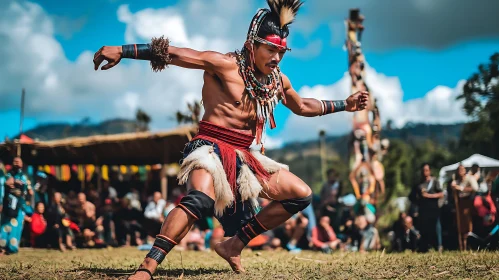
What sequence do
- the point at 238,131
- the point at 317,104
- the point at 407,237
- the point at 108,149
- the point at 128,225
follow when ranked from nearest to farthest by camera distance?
the point at 238,131, the point at 317,104, the point at 407,237, the point at 128,225, the point at 108,149

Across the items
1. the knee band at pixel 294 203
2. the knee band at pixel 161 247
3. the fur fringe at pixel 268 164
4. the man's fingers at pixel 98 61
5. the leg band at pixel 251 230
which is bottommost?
the knee band at pixel 161 247

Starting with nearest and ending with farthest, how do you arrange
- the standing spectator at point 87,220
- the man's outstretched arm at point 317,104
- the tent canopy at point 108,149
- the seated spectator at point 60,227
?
1. the man's outstretched arm at point 317,104
2. the seated spectator at point 60,227
3. the standing spectator at point 87,220
4. the tent canopy at point 108,149

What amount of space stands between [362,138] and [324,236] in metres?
2.14

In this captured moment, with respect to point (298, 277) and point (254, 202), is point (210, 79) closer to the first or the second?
point (254, 202)

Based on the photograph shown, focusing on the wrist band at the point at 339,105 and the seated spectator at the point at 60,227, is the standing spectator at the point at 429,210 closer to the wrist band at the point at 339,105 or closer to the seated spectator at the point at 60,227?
the wrist band at the point at 339,105

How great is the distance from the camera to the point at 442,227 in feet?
30.7

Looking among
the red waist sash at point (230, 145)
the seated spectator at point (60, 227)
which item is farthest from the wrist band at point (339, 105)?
the seated spectator at point (60, 227)

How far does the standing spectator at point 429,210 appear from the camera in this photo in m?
9.13

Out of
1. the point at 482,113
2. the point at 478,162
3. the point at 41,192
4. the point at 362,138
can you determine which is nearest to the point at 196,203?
the point at 362,138

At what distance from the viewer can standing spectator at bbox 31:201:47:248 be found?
1163 centimetres

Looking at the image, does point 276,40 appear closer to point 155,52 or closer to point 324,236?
point 155,52

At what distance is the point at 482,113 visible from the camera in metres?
25.9

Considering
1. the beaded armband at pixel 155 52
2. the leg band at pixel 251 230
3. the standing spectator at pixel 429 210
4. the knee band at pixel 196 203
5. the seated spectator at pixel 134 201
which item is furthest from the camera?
the seated spectator at pixel 134 201

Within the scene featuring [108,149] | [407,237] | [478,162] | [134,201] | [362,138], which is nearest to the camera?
[407,237]
